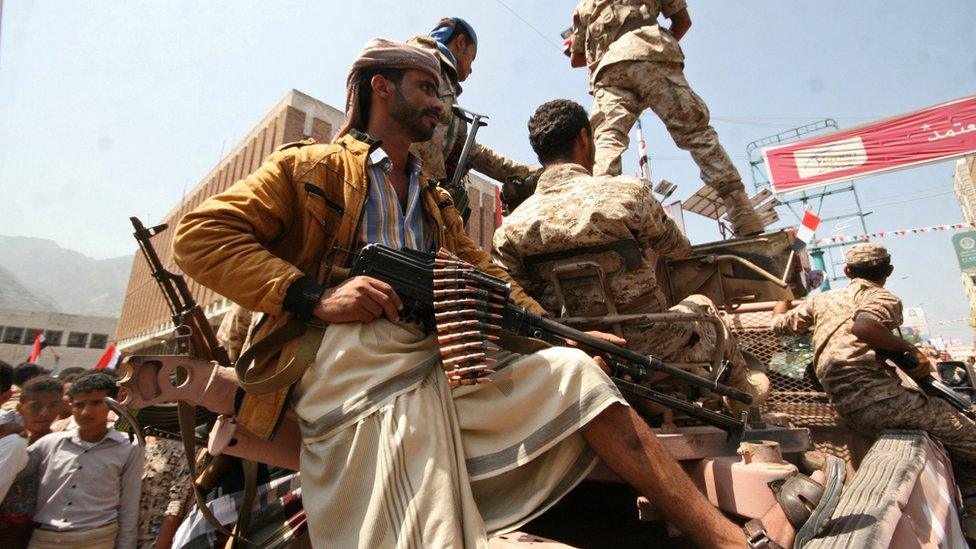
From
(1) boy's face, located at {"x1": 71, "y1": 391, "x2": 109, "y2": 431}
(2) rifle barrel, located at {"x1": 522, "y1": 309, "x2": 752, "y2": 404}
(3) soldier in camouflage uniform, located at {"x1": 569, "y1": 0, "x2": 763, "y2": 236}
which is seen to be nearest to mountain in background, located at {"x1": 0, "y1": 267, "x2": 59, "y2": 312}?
(1) boy's face, located at {"x1": 71, "y1": 391, "x2": 109, "y2": 431}

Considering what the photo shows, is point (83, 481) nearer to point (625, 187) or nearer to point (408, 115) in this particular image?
point (408, 115)

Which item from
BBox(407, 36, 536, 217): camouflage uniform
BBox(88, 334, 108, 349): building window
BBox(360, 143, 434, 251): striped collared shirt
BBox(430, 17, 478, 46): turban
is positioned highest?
BBox(88, 334, 108, 349): building window

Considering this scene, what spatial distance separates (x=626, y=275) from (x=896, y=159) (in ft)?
53.7

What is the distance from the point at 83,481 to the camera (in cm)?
349

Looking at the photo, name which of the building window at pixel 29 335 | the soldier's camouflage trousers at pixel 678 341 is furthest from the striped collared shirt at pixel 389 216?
the building window at pixel 29 335

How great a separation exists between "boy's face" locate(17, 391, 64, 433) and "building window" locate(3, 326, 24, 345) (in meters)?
43.5

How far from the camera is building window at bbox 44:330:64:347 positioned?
37219 millimetres

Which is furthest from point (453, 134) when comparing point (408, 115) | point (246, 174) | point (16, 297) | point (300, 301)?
point (16, 297)

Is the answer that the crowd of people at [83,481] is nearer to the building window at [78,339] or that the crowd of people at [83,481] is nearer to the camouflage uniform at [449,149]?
the camouflage uniform at [449,149]

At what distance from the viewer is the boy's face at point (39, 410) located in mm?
4145

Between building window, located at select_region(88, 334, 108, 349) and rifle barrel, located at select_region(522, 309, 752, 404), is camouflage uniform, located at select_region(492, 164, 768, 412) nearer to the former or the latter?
rifle barrel, located at select_region(522, 309, 752, 404)

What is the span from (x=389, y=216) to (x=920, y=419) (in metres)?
3.89

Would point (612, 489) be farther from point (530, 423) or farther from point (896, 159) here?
point (896, 159)

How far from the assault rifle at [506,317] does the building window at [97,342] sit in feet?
160
